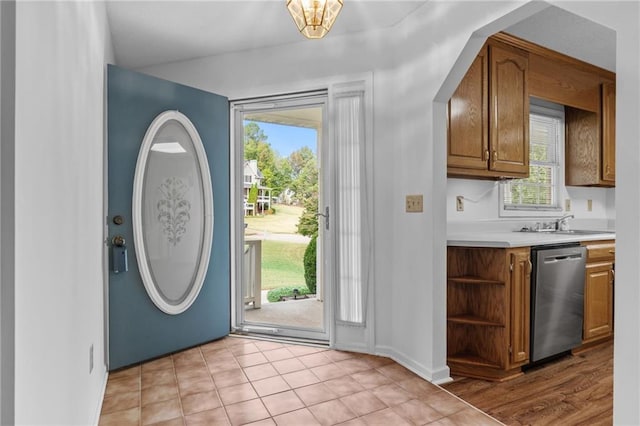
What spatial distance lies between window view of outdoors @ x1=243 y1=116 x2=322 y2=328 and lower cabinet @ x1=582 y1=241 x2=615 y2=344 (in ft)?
6.95

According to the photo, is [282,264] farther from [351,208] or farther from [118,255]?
[118,255]

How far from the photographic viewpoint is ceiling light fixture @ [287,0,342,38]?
1.57 m

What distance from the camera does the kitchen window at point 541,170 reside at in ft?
11.6

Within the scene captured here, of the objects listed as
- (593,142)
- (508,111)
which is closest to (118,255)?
(508,111)

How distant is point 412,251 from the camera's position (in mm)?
2545

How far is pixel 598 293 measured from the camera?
9.78 ft

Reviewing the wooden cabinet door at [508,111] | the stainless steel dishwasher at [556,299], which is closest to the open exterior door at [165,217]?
the wooden cabinet door at [508,111]

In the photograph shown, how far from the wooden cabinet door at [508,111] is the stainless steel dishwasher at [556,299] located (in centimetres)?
72

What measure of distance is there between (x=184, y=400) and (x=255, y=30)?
2.53 metres

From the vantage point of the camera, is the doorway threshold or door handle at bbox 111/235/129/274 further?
the doorway threshold

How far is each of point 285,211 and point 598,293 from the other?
2614 millimetres

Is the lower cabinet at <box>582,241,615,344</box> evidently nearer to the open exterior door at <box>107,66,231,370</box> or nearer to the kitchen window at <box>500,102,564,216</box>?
the kitchen window at <box>500,102,564,216</box>

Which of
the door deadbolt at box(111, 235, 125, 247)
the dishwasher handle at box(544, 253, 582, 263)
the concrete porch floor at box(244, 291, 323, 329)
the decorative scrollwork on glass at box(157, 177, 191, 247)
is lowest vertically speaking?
the concrete porch floor at box(244, 291, 323, 329)

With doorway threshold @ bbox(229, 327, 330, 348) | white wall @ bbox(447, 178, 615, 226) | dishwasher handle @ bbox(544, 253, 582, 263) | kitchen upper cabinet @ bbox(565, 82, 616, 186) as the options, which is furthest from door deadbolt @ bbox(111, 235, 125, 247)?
kitchen upper cabinet @ bbox(565, 82, 616, 186)
